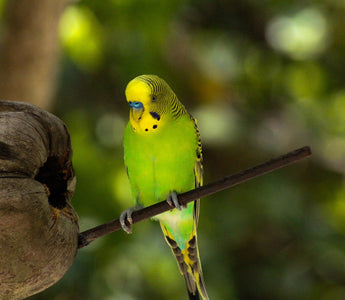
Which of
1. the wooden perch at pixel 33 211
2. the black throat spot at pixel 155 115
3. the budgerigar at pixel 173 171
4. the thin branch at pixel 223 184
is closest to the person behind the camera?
the thin branch at pixel 223 184

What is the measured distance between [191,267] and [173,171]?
30 cm

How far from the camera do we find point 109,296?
3.17 metres

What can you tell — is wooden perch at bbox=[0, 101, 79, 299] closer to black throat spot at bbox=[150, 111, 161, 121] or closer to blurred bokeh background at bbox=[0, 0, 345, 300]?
black throat spot at bbox=[150, 111, 161, 121]

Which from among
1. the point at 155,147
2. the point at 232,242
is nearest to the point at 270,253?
the point at 232,242

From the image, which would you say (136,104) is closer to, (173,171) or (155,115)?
(155,115)

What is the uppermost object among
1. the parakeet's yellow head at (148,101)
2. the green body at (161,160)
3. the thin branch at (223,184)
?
the parakeet's yellow head at (148,101)

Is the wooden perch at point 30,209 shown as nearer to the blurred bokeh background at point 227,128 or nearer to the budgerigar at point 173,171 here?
the budgerigar at point 173,171

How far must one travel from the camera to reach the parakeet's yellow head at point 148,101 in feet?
3.44

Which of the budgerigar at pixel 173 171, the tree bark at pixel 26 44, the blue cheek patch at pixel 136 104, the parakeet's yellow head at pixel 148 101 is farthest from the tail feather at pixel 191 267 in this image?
the tree bark at pixel 26 44

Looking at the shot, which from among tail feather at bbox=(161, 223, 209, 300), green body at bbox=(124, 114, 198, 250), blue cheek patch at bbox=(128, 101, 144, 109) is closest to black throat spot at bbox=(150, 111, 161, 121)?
blue cheek patch at bbox=(128, 101, 144, 109)

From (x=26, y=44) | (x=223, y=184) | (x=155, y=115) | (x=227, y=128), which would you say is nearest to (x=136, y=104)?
(x=155, y=115)

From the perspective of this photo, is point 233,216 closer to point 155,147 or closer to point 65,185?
point 155,147

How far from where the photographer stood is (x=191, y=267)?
67.2 inches

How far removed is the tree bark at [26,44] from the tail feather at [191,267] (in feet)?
3.54
